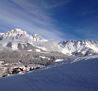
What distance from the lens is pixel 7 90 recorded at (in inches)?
831

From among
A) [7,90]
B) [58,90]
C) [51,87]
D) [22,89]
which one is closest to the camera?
[58,90]

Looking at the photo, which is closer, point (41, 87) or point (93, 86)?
point (93, 86)

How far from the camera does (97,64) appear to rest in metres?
22.0

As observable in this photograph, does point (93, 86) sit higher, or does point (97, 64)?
point (97, 64)

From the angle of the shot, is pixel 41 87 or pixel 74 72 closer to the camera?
pixel 41 87

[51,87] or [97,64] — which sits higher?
[97,64]

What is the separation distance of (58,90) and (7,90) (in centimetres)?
620

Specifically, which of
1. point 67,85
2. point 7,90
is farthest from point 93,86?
point 7,90

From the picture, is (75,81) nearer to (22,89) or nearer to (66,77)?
(66,77)

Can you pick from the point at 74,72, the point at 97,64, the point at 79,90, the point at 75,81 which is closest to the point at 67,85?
the point at 75,81

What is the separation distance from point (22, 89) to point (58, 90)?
403cm

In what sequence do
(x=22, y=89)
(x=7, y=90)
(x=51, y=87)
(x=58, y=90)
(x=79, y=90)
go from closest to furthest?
(x=79, y=90)
(x=58, y=90)
(x=51, y=87)
(x=22, y=89)
(x=7, y=90)

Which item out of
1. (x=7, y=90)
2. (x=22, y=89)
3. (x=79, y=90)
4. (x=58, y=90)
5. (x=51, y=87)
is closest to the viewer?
(x=79, y=90)

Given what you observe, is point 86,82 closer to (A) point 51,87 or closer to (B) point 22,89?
(A) point 51,87
